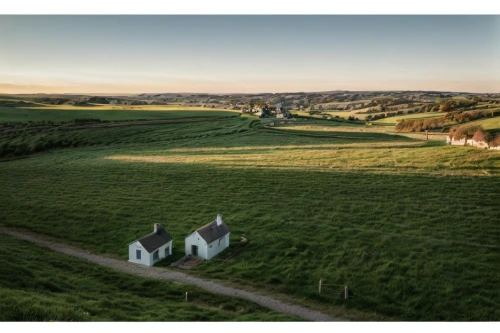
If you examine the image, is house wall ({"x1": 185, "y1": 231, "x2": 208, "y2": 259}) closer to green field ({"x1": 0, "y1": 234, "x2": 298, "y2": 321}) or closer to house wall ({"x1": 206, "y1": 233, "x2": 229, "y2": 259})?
house wall ({"x1": 206, "y1": 233, "x2": 229, "y2": 259})

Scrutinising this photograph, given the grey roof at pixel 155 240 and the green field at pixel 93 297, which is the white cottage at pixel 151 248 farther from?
the green field at pixel 93 297

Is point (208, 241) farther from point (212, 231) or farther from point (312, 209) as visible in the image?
point (312, 209)

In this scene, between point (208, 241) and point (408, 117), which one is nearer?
point (208, 241)

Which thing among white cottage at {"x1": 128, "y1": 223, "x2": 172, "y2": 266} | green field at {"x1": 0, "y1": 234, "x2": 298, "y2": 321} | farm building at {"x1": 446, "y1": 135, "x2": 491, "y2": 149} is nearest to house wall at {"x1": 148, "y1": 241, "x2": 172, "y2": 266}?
white cottage at {"x1": 128, "y1": 223, "x2": 172, "y2": 266}

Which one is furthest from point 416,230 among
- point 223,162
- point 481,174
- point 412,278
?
point 223,162

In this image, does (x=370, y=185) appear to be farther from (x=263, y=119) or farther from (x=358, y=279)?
(x=263, y=119)

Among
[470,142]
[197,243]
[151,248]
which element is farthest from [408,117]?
[151,248]
